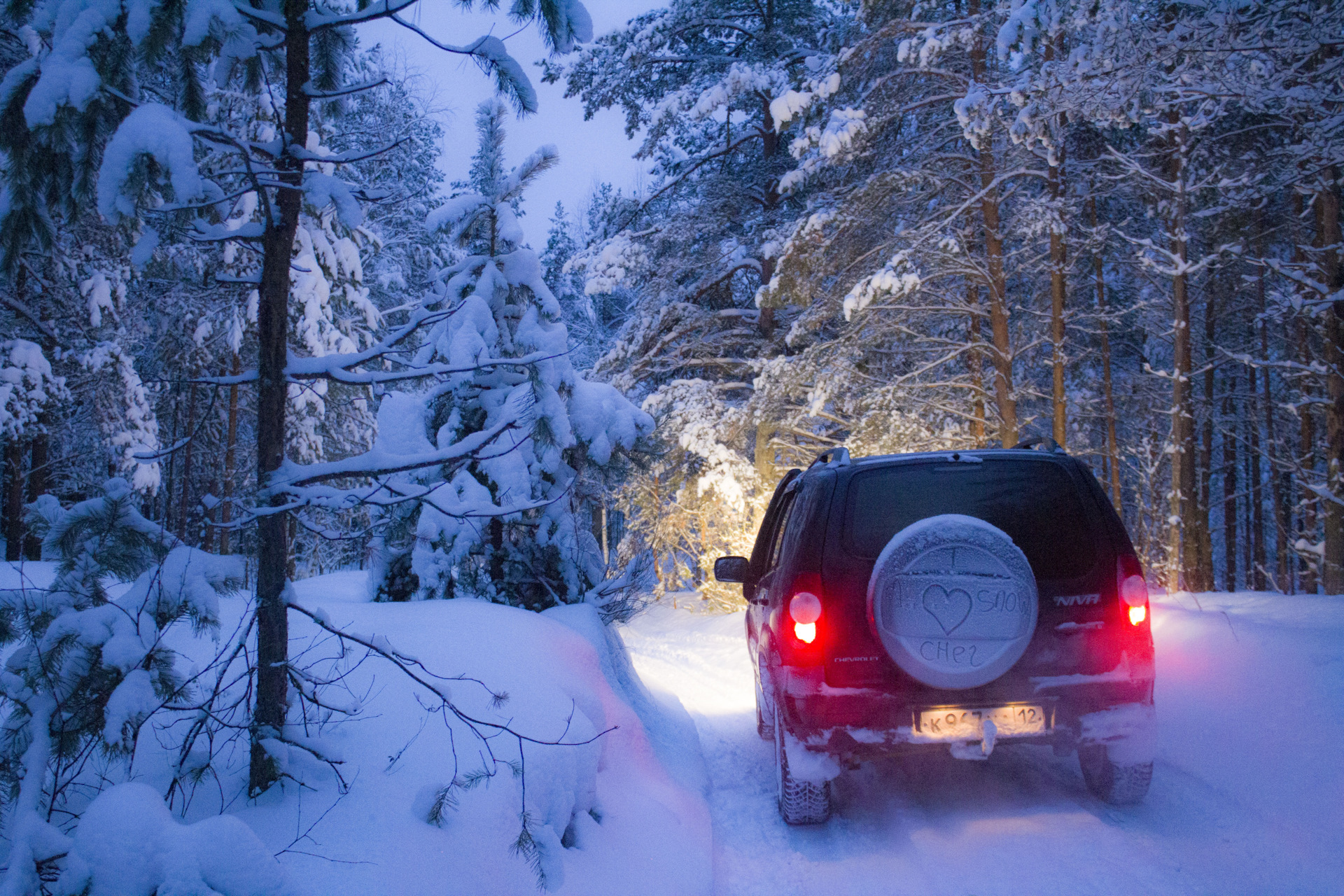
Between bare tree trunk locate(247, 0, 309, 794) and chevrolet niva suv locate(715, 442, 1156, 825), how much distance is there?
7.86ft

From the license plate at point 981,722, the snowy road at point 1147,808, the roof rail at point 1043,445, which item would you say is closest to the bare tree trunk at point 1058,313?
the snowy road at point 1147,808

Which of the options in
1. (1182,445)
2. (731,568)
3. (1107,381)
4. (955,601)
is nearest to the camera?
(955,601)

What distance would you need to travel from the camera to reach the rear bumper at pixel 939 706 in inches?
150

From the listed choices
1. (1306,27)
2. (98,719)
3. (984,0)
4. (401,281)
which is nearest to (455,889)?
(98,719)

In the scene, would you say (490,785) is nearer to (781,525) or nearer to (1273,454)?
(781,525)

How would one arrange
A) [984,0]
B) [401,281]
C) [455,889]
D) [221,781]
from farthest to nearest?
[401,281] < [984,0] < [221,781] < [455,889]

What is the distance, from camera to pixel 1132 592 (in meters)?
3.88

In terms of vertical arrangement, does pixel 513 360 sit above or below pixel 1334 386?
below

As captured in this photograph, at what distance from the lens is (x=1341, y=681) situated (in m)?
4.46

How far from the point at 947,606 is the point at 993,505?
659 mm

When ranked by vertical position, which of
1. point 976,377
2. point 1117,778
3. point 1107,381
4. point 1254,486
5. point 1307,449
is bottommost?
point 1117,778

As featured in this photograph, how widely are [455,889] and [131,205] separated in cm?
249

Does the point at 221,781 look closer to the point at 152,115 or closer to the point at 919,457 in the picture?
the point at 152,115

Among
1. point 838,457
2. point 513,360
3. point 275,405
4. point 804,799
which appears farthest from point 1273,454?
point 275,405
